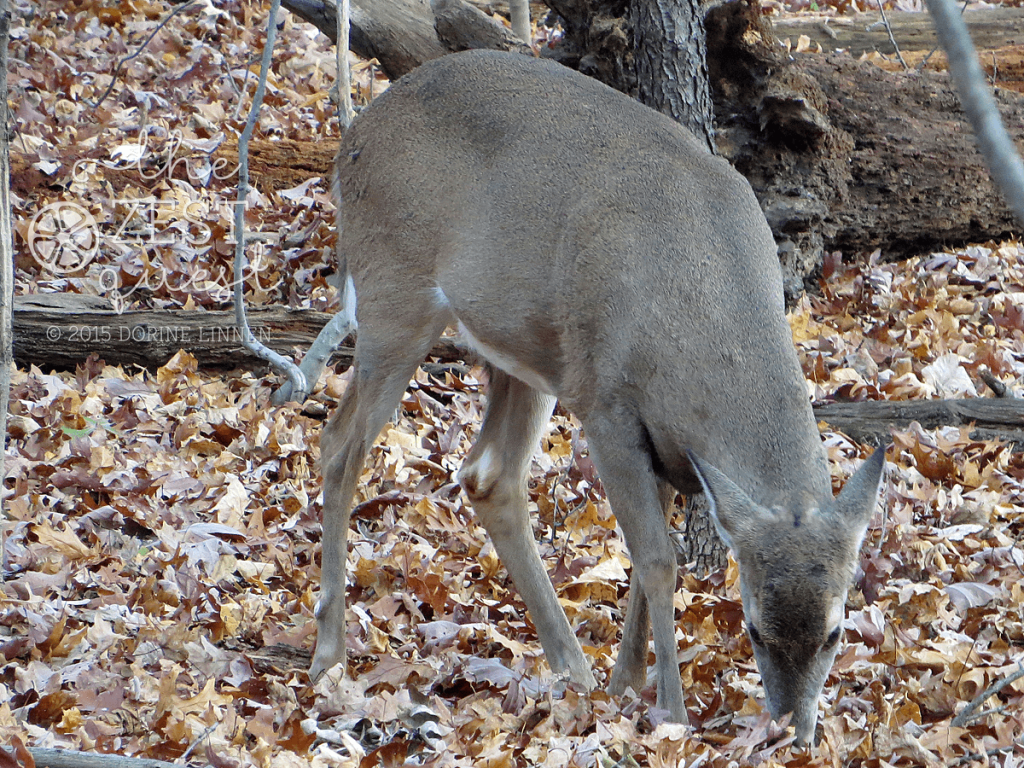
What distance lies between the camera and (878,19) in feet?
36.8

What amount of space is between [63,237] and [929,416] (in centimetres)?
608

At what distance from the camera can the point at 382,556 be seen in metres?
5.41

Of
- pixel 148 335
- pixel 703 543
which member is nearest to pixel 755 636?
pixel 703 543

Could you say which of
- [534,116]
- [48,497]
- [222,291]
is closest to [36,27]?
[222,291]

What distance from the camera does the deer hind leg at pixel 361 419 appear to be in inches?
183

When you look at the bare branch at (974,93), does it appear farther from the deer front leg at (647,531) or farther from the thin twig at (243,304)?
the thin twig at (243,304)

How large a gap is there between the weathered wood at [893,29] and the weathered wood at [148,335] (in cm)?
582

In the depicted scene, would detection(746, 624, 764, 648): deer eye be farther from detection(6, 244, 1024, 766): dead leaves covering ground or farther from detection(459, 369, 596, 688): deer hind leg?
detection(459, 369, 596, 688): deer hind leg

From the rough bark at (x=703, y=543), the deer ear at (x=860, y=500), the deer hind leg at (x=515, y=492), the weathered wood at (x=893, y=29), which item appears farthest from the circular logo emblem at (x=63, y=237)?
the weathered wood at (x=893, y=29)

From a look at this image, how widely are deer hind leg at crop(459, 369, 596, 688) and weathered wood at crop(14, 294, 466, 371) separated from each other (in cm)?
231

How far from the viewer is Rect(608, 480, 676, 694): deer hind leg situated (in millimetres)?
4262

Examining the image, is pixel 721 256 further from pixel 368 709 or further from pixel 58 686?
→ pixel 58 686

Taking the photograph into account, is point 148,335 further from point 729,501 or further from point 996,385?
point 996,385

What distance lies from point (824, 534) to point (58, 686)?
2.70 m
